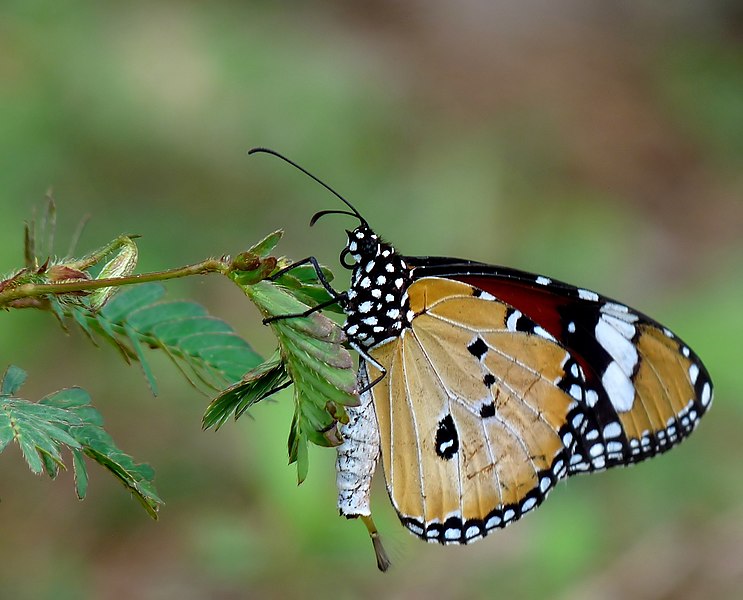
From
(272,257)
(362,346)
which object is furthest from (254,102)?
(272,257)

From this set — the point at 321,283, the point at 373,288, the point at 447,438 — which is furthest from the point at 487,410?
the point at 321,283

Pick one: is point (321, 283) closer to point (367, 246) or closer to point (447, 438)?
point (367, 246)

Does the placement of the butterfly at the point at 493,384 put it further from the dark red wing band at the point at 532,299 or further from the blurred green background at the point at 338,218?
the blurred green background at the point at 338,218

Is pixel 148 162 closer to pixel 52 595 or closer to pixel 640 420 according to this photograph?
pixel 52 595

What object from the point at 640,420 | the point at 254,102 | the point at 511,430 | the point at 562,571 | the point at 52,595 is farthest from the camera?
the point at 254,102

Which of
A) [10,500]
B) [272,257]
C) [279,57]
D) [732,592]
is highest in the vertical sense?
[279,57]

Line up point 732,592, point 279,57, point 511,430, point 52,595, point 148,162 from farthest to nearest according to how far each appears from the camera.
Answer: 1. point 279,57
2. point 148,162
3. point 732,592
4. point 52,595
5. point 511,430

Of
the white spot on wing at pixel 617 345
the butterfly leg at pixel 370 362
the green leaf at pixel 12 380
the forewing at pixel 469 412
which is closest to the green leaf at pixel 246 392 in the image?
the green leaf at pixel 12 380
